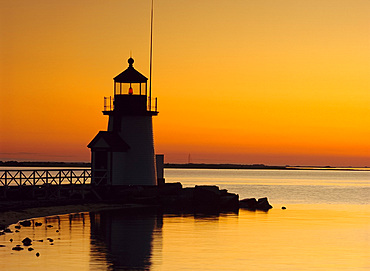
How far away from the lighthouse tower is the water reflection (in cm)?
402

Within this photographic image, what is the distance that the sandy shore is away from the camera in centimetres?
3832

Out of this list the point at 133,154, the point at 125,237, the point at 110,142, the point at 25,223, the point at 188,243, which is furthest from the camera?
the point at 133,154

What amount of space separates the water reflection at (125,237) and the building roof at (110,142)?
16.4 feet

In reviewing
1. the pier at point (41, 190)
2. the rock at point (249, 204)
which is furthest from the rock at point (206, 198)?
the pier at point (41, 190)

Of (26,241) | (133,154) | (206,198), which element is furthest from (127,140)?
(26,241)

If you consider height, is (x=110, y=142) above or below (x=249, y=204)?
above

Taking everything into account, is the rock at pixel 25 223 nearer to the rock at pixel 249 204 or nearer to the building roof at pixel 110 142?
the building roof at pixel 110 142

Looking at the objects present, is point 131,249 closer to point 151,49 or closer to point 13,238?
point 13,238

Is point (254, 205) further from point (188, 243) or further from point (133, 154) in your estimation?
point (188, 243)

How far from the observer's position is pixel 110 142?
50.2m

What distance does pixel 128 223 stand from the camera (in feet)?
132

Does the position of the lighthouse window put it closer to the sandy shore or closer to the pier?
the pier

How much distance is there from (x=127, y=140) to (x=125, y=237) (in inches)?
690

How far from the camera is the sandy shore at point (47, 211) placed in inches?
1509
